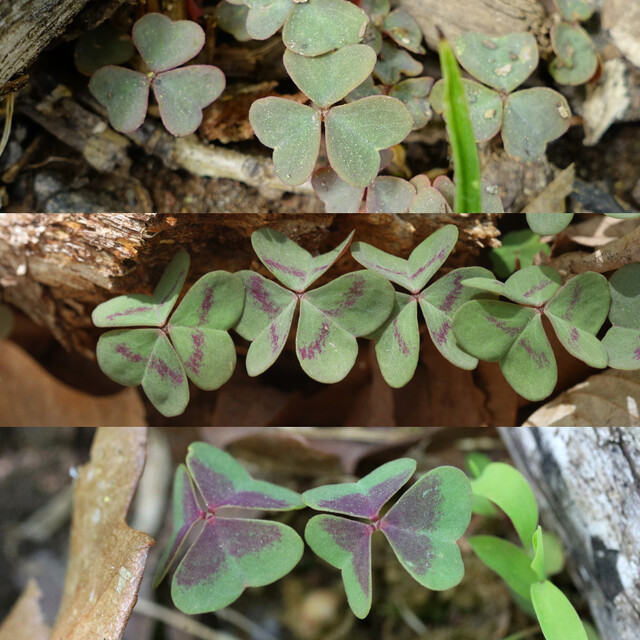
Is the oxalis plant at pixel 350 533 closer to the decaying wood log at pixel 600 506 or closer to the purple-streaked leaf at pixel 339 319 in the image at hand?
the decaying wood log at pixel 600 506

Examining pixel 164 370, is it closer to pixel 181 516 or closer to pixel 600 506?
pixel 181 516

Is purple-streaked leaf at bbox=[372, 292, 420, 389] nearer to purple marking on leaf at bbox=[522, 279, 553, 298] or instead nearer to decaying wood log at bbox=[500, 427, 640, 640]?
purple marking on leaf at bbox=[522, 279, 553, 298]

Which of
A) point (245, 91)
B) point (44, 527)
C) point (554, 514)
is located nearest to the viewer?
point (554, 514)

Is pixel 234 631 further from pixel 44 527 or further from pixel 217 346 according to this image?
pixel 217 346

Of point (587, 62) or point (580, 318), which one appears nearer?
point (580, 318)

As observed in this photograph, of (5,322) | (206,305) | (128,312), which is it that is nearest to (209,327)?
(206,305)

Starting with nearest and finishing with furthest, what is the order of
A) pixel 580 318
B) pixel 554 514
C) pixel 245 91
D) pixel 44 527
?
1. pixel 580 318
2. pixel 554 514
3. pixel 245 91
4. pixel 44 527

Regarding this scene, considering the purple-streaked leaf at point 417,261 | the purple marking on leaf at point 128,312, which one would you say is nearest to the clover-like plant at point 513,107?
the purple-streaked leaf at point 417,261

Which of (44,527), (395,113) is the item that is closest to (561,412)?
(395,113)
